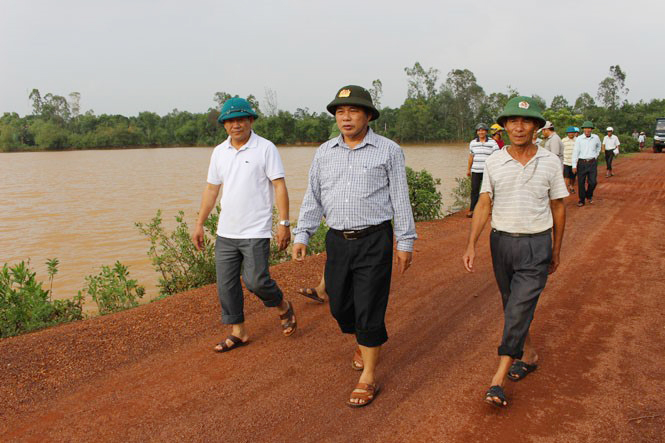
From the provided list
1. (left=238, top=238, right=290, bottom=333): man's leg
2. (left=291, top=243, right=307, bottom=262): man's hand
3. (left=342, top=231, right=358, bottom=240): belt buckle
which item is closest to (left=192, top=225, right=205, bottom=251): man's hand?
(left=238, top=238, right=290, bottom=333): man's leg

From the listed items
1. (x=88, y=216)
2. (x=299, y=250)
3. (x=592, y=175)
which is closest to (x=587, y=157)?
(x=592, y=175)

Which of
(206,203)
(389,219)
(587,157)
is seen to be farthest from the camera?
(587,157)

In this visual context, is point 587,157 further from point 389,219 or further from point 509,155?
point 389,219

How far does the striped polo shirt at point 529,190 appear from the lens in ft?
10.2

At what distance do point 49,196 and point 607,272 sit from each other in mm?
21515

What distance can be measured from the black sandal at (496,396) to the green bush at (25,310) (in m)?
4.49

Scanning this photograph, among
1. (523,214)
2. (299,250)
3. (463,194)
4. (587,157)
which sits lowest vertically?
(463,194)

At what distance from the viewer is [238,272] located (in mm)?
4012

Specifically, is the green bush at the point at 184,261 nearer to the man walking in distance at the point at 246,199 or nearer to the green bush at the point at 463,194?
the man walking in distance at the point at 246,199

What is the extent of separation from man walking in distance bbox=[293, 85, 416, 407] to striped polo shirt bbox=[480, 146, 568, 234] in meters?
0.67

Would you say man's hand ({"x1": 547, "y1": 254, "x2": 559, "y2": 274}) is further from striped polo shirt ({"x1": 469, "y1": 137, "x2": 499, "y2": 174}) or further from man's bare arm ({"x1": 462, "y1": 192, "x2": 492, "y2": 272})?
striped polo shirt ({"x1": 469, "y1": 137, "x2": 499, "y2": 174})

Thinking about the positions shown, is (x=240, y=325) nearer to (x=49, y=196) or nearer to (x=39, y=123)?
(x=49, y=196)

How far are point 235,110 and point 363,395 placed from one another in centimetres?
237

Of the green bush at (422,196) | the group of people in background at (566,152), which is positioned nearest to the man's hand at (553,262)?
the group of people in background at (566,152)
